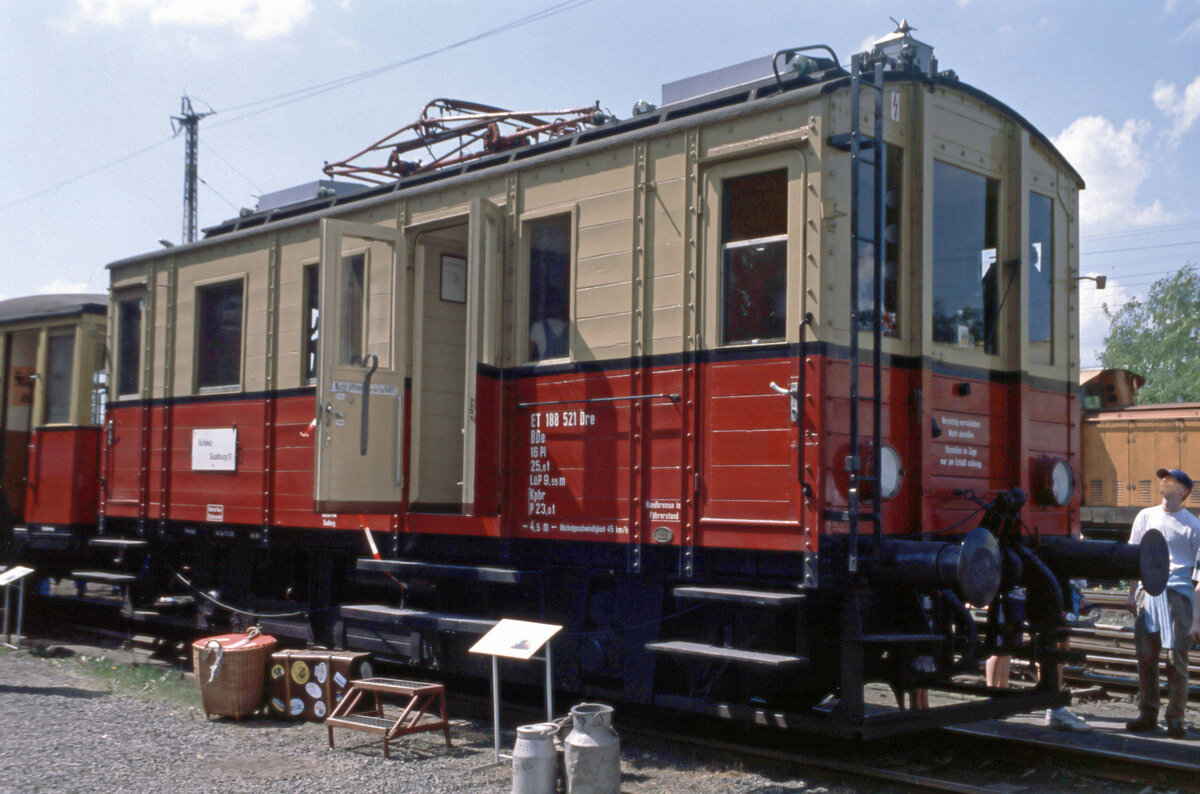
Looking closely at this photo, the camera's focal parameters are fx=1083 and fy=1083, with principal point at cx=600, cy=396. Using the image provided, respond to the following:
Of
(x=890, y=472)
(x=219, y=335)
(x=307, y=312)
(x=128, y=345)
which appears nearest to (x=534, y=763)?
(x=890, y=472)

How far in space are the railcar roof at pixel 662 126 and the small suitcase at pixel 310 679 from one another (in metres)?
3.37

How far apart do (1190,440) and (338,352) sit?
652 inches

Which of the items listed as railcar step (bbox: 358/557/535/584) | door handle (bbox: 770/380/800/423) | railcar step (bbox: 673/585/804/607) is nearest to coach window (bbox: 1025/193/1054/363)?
door handle (bbox: 770/380/800/423)

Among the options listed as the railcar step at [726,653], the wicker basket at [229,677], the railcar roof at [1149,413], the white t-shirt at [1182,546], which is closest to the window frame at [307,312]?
the wicker basket at [229,677]

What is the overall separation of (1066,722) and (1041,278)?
2982mm

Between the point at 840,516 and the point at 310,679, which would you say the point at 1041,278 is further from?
the point at 310,679

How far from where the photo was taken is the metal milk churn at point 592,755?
5438mm

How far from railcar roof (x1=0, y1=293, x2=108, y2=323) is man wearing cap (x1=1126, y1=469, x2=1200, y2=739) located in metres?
10.1

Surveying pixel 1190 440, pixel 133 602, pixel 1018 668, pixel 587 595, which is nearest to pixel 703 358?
pixel 587 595

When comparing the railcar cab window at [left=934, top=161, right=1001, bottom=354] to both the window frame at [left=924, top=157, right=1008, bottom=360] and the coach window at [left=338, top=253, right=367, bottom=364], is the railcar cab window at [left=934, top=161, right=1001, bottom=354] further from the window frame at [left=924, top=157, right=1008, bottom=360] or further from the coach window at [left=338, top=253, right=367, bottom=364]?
the coach window at [left=338, top=253, right=367, bottom=364]

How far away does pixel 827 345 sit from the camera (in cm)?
563

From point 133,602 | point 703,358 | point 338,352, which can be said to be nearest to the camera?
point 703,358

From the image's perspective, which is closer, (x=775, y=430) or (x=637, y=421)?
(x=775, y=430)

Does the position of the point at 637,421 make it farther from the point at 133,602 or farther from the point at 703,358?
the point at 133,602
